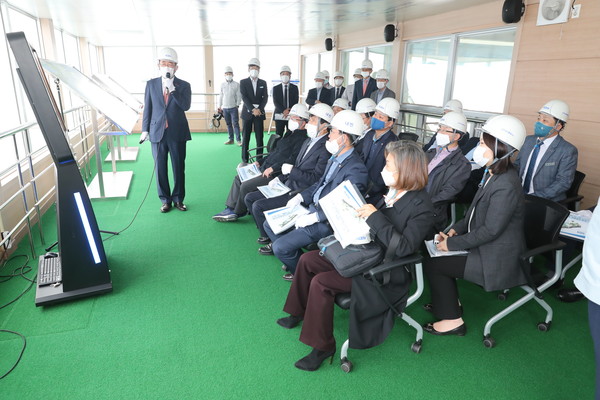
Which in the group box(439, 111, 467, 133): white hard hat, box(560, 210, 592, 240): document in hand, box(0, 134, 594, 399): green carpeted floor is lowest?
box(0, 134, 594, 399): green carpeted floor

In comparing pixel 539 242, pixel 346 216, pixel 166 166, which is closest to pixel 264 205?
pixel 346 216

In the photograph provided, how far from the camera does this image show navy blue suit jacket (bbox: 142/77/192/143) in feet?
15.1

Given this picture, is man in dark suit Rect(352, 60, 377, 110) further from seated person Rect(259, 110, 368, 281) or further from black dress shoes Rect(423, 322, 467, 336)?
black dress shoes Rect(423, 322, 467, 336)

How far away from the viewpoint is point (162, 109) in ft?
15.1

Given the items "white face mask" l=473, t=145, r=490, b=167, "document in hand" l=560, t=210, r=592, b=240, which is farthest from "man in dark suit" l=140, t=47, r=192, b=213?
"document in hand" l=560, t=210, r=592, b=240

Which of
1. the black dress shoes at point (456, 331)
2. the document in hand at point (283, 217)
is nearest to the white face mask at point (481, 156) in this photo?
the black dress shoes at point (456, 331)

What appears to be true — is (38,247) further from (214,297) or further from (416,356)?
(416,356)

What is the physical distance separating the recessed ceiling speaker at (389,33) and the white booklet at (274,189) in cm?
517

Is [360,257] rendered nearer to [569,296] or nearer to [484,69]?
Result: [569,296]

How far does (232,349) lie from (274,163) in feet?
8.12

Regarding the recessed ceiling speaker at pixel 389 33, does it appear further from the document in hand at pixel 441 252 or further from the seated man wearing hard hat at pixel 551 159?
the document in hand at pixel 441 252

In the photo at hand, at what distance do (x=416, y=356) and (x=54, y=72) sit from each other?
333 centimetres

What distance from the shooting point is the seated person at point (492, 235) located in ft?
7.72

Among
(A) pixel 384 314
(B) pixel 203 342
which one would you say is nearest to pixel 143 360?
(B) pixel 203 342
